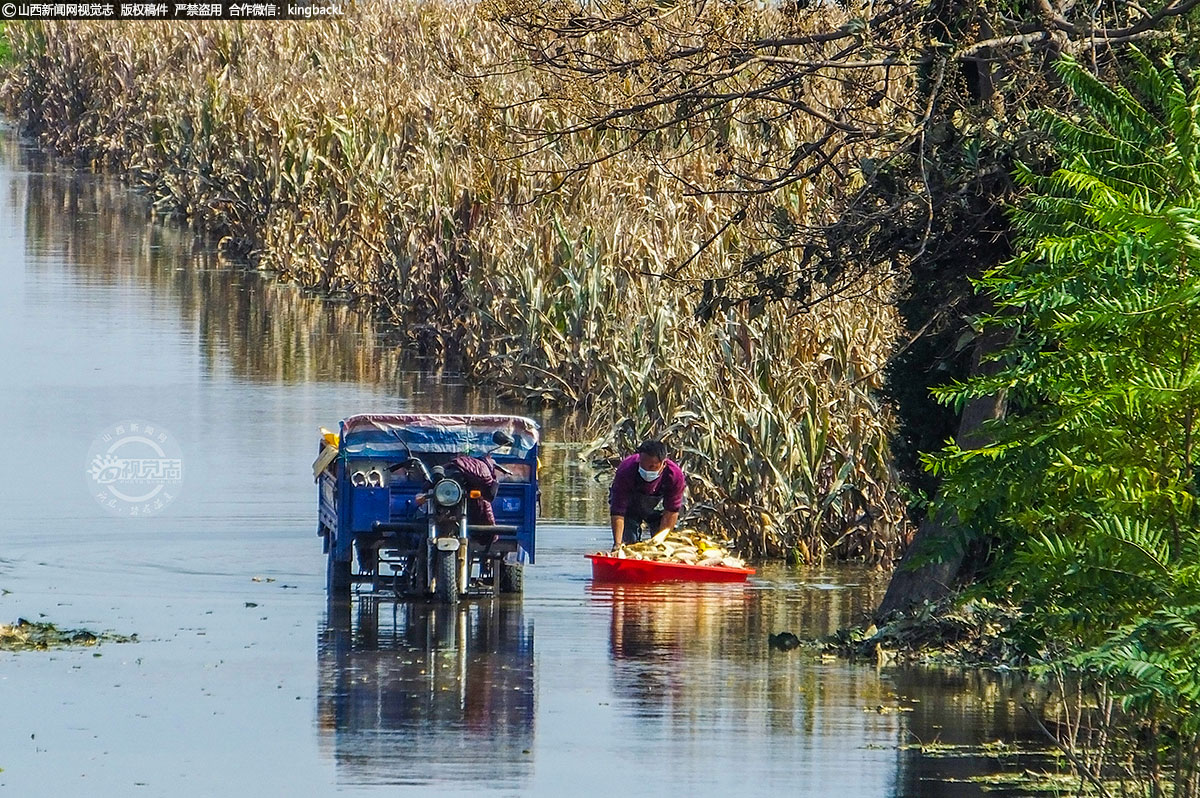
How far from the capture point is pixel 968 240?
14656mm

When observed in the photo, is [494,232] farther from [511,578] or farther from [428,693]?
[428,693]

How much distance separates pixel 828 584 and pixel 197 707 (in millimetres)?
6432

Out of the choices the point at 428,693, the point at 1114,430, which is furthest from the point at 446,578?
the point at 1114,430

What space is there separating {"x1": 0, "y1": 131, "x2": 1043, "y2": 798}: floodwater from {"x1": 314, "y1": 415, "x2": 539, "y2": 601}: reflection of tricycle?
0.35m

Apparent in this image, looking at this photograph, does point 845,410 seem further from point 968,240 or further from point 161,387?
point 161,387

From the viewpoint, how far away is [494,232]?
28297 millimetres

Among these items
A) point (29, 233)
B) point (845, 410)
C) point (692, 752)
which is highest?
point (29, 233)

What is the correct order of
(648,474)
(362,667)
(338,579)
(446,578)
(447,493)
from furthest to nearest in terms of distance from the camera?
(648,474) → (338,579) → (446,578) → (447,493) → (362,667)

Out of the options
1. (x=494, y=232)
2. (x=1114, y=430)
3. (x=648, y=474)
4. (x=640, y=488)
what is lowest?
(x=640, y=488)

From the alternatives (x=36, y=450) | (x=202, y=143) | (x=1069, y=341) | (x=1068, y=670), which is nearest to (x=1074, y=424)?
(x=1069, y=341)

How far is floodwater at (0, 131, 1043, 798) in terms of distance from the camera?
11.9m

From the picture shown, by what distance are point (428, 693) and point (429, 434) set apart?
344 centimetres

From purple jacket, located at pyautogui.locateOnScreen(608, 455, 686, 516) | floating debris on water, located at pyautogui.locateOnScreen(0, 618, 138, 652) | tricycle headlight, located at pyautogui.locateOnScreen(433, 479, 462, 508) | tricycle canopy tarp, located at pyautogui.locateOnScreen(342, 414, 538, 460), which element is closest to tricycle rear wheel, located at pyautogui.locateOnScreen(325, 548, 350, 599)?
tricycle canopy tarp, located at pyautogui.locateOnScreen(342, 414, 538, 460)

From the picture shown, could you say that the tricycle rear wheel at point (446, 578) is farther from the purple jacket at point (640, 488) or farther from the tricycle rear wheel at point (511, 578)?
the purple jacket at point (640, 488)
